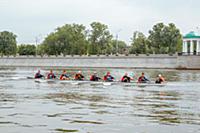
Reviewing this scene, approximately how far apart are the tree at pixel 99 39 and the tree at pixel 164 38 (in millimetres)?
15120

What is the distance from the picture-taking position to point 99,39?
148m

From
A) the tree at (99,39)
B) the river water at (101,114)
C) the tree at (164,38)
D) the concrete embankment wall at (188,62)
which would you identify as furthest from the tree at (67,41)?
the river water at (101,114)

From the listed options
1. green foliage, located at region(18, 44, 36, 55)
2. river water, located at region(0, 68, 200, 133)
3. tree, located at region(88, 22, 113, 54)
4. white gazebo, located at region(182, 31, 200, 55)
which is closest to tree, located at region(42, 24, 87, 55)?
tree, located at region(88, 22, 113, 54)

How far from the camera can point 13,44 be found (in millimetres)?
177750

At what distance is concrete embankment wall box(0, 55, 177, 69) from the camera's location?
110 m

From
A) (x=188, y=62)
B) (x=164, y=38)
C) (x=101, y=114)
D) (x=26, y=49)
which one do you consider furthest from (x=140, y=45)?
(x=101, y=114)

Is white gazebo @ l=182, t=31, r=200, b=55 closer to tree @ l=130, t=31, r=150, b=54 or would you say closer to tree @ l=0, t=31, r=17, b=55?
tree @ l=130, t=31, r=150, b=54

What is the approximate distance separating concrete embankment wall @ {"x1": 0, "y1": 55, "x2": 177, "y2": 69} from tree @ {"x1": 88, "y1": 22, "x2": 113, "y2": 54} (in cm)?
2058

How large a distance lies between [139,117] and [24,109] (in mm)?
6997

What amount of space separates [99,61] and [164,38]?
2529 cm

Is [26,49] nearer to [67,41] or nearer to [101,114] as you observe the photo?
[67,41]

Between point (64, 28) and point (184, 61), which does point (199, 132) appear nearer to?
point (184, 61)

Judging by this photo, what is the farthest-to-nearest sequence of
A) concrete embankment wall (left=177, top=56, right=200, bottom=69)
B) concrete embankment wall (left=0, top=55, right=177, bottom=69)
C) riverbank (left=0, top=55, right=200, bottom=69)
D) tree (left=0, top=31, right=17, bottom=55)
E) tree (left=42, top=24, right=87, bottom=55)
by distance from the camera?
tree (left=0, top=31, right=17, bottom=55), tree (left=42, top=24, right=87, bottom=55), concrete embankment wall (left=0, top=55, right=177, bottom=69), riverbank (left=0, top=55, right=200, bottom=69), concrete embankment wall (left=177, top=56, right=200, bottom=69)

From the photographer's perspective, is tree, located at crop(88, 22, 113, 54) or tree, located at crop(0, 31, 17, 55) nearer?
tree, located at crop(88, 22, 113, 54)
